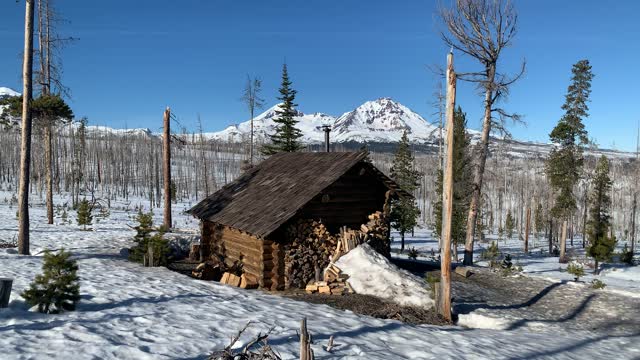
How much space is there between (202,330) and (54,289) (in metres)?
3.02

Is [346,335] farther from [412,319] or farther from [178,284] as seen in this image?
[178,284]

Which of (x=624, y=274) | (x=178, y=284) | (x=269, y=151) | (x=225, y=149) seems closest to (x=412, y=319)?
(x=178, y=284)

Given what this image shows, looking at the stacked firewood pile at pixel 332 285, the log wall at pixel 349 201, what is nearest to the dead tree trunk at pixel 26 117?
the log wall at pixel 349 201

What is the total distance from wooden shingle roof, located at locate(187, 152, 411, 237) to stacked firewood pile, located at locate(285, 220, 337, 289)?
87 centimetres

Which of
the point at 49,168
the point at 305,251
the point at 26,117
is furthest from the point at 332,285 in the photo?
the point at 49,168

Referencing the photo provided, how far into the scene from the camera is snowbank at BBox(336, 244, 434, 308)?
43.5ft

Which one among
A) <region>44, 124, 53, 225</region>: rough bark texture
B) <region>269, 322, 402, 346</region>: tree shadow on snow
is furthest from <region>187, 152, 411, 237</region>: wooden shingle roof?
<region>44, 124, 53, 225</region>: rough bark texture

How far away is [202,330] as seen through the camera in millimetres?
8812

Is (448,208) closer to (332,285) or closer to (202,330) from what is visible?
(332,285)

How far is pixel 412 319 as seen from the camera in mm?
11602

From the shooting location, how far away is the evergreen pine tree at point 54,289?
8.77 meters

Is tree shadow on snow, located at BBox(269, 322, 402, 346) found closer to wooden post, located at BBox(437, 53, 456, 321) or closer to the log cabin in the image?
wooden post, located at BBox(437, 53, 456, 321)

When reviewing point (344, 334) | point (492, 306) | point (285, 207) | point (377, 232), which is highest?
point (285, 207)

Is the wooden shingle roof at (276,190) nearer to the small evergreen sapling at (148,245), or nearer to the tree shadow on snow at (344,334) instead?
the small evergreen sapling at (148,245)
